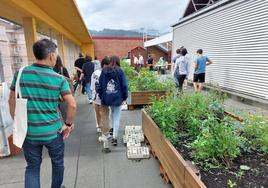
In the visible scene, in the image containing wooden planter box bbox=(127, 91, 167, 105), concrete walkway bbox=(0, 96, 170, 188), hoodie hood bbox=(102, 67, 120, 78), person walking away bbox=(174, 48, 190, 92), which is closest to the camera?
concrete walkway bbox=(0, 96, 170, 188)

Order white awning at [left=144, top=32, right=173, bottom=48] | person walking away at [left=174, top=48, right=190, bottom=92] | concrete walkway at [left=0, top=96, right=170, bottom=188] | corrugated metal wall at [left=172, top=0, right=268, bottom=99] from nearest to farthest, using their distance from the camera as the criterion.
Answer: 1. concrete walkway at [left=0, top=96, right=170, bottom=188]
2. corrugated metal wall at [left=172, top=0, right=268, bottom=99]
3. person walking away at [left=174, top=48, right=190, bottom=92]
4. white awning at [left=144, top=32, right=173, bottom=48]

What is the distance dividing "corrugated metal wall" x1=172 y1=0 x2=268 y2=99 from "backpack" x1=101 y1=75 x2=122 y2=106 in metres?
5.53

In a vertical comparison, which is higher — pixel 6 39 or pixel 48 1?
pixel 48 1

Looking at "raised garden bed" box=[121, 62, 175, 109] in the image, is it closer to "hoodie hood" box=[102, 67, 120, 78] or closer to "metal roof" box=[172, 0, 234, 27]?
"hoodie hood" box=[102, 67, 120, 78]

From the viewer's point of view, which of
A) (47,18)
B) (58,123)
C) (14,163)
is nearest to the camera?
(58,123)

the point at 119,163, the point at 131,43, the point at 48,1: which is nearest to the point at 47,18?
the point at 48,1

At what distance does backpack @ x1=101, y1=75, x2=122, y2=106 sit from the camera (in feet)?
13.0

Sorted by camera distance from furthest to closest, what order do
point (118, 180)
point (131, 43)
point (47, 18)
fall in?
point (131, 43), point (47, 18), point (118, 180)

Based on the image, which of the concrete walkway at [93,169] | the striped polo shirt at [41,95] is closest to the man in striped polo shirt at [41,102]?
the striped polo shirt at [41,95]

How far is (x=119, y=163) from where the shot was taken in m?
3.66

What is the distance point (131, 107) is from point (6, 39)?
4045 millimetres

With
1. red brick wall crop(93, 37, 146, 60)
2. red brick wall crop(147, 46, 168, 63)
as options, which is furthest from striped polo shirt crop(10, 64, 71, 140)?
red brick wall crop(147, 46, 168, 63)

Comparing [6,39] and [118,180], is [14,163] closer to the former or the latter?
[118,180]

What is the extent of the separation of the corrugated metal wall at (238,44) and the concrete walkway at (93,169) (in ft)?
18.8
